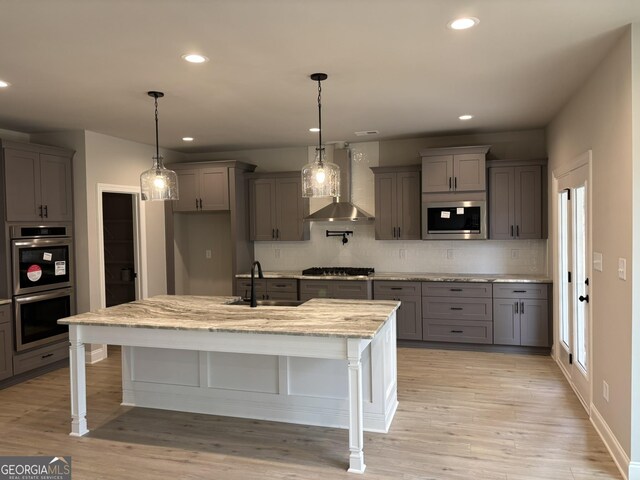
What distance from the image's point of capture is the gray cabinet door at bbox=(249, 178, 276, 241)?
6.70 meters

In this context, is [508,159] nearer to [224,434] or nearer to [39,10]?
[224,434]

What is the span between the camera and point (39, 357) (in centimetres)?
505

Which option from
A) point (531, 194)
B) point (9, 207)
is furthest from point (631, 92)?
point (9, 207)

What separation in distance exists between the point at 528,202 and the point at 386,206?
1.67 metres

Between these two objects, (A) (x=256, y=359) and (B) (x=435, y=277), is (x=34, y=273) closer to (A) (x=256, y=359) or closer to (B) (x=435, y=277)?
(A) (x=256, y=359)

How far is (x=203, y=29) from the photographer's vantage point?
9.13ft

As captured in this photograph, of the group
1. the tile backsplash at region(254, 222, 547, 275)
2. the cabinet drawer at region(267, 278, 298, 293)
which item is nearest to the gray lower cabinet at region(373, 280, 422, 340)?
the tile backsplash at region(254, 222, 547, 275)

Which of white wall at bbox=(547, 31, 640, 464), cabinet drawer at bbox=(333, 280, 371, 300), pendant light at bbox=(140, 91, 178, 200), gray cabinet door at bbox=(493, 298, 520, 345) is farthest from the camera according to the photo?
cabinet drawer at bbox=(333, 280, 371, 300)

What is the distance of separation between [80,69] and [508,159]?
183 inches

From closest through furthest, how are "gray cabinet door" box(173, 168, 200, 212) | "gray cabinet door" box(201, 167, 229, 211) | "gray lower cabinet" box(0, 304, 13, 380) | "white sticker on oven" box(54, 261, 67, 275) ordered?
"gray lower cabinet" box(0, 304, 13, 380) → "white sticker on oven" box(54, 261, 67, 275) → "gray cabinet door" box(201, 167, 229, 211) → "gray cabinet door" box(173, 168, 200, 212)

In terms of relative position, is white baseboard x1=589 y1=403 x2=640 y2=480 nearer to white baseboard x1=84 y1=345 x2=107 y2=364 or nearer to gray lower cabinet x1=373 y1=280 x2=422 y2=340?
gray lower cabinet x1=373 y1=280 x2=422 y2=340

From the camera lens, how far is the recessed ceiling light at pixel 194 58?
3.19m

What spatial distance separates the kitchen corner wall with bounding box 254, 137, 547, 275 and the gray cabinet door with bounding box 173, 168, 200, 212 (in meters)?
1.07

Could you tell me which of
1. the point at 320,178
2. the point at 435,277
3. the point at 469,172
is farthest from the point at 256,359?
the point at 469,172
